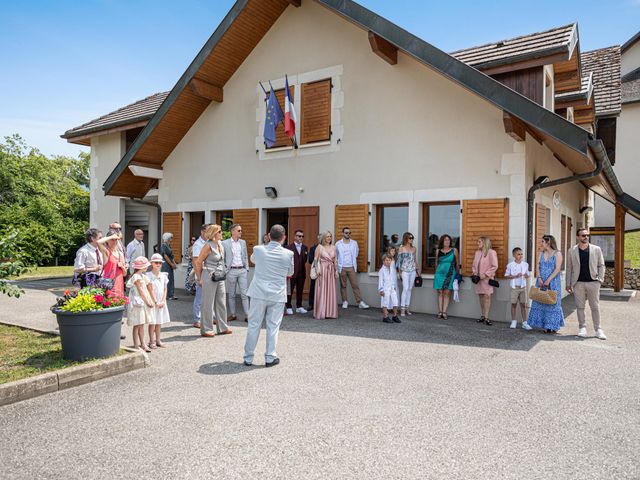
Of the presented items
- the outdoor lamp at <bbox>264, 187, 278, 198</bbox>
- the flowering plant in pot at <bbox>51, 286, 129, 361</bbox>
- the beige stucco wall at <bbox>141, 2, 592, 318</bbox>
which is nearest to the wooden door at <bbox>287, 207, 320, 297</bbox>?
the beige stucco wall at <bbox>141, 2, 592, 318</bbox>

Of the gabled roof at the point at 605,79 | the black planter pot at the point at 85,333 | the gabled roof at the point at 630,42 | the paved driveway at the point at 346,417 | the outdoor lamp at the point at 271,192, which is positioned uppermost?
the gabled roof at the point at 630,42

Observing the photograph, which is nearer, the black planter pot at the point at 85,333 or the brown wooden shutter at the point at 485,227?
the black planter pot at the point at 85,333

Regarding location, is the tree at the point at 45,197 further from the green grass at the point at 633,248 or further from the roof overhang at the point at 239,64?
the green grass at the point at 633,248

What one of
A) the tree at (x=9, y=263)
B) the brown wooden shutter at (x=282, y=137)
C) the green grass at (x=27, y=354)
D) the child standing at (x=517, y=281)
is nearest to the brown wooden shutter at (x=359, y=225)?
the brown wooden shutter at (x=282, y=137)

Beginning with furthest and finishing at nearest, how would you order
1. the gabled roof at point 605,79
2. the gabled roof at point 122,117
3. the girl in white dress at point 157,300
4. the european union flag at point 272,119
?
the gabled roof at point 122,117 < the gabled roof at point 605,79 < the european union flag at point 272,119 < the girl in white dress at point 157,300

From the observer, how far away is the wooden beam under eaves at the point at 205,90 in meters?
11.7

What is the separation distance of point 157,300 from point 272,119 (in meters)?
6.07

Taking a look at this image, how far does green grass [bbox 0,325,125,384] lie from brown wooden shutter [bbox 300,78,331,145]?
6760 millimetres

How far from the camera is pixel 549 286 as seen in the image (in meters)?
7.68

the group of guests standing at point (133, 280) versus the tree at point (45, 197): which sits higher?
the tree at point (45, 197)

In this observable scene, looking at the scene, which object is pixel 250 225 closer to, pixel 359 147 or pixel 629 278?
pixel 359 147

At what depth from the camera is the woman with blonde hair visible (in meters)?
7.02

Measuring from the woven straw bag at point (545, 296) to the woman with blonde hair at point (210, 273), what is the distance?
16.6 feet

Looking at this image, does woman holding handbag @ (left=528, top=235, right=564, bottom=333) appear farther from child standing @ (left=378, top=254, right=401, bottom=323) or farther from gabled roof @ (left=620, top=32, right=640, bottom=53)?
gabled roof @ (left=620, top=32, right=640, bottom=53)
